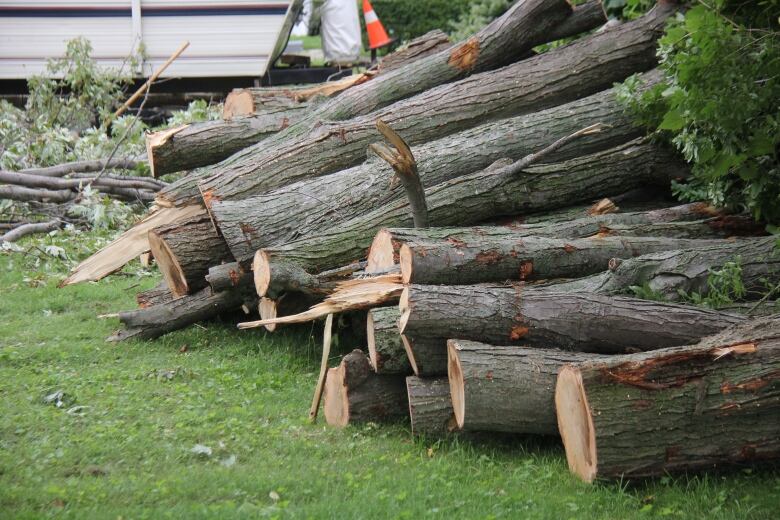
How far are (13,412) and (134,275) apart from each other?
13.8 feet

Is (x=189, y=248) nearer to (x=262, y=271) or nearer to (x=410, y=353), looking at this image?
(x=262, y=271)

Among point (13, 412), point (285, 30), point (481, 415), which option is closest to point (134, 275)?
point (13, 412)

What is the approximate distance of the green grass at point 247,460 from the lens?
15.0 feet

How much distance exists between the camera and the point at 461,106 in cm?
808

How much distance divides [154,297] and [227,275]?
141 centimetres

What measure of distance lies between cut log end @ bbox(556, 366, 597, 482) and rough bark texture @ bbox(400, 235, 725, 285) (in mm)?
1118

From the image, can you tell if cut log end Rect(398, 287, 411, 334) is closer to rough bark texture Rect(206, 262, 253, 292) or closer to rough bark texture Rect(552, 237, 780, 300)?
rough bark texture Rect(552, 237, 780, 300)

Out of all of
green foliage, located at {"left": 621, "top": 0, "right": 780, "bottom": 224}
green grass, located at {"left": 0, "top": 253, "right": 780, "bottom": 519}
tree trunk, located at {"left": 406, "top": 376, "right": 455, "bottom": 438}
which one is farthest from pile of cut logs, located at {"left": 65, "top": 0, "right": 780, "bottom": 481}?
green foliage, located at {"left": 621, "top": 0, "right": 780, "bottom": 224}

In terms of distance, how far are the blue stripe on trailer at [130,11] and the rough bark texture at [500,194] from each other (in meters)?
9.72

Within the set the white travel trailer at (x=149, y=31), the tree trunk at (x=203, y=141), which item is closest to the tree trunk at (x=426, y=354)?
the tree trunk at (x=203, y=141)

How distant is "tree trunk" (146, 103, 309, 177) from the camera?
863 centimetres

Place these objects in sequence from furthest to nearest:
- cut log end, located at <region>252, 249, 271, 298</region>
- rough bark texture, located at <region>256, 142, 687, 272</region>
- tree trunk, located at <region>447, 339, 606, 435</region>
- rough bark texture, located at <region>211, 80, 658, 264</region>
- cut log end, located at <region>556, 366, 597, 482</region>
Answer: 1. rough bark texture, located at <region>211, 80, 658, 264</region>
2. rough bark texture, located at <region>256, 142, 687, 272</region>
3. cut log end, located at <region>252, 249, 271, 298</region>
4. tree trunk, located at <region>447, 339, 606, 435</region>
5. cut log end, located at <region>556, 366, 597, 482</region>

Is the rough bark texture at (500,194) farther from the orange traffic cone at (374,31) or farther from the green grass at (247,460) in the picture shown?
the orange traffic cone at (374,31)

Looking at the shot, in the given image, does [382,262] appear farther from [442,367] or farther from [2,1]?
[2,1]
